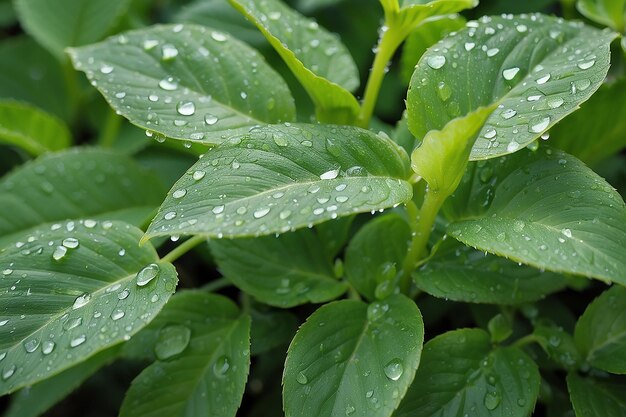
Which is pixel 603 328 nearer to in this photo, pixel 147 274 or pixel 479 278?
pixel 479 278

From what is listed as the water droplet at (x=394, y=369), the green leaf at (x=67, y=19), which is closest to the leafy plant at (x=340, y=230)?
the water droplet at (x=394, y=369)

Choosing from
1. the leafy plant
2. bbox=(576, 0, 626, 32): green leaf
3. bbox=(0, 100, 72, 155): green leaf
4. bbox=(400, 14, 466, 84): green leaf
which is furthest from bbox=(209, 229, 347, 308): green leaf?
bbox=(576, 0, 626, 32): green leaf

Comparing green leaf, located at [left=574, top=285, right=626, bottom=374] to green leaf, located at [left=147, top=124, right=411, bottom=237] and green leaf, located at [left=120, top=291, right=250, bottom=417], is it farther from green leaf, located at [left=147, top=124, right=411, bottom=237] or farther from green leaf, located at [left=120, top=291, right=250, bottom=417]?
green leaf, located at [left=120, top=291, right=250, bottom=417]

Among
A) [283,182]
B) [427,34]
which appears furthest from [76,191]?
[427,34]

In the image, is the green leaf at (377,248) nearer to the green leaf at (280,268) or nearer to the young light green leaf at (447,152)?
the green leaf at (280,268)

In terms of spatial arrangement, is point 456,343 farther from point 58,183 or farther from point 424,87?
point 58,183
